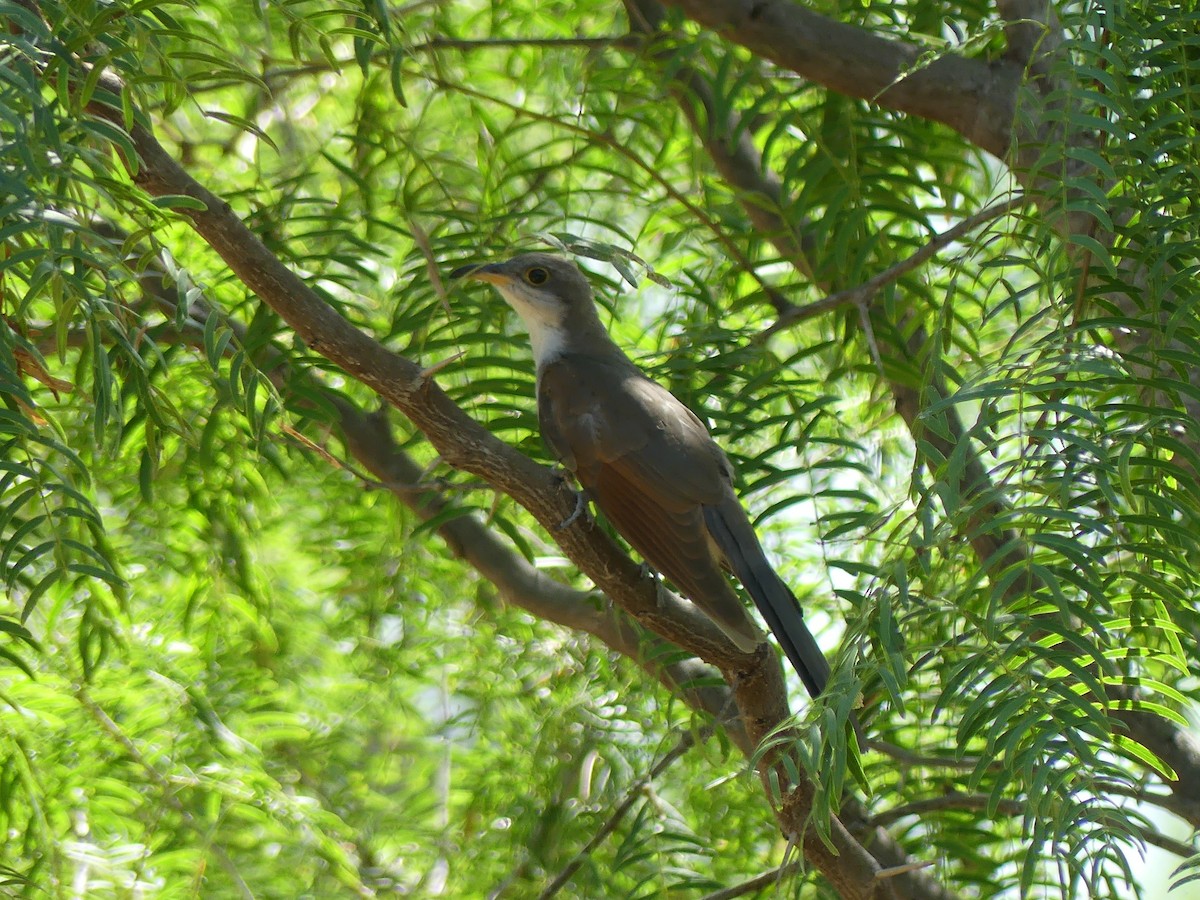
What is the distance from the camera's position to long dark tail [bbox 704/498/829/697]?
310cm

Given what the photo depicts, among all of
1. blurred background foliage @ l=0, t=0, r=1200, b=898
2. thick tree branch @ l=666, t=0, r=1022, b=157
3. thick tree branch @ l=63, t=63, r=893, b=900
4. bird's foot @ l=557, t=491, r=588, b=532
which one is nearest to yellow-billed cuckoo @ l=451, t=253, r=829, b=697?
blurred background foliage @ l=0, t=0, r=1200, b=898

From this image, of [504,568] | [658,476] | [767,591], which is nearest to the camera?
[767,591]

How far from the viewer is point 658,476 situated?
365cm

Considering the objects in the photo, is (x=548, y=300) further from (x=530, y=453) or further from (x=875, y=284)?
(x=875, y=284)

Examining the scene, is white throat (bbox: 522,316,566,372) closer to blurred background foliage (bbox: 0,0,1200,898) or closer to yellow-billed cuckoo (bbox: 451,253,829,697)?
yellow-billed cuckoo (bbox: 451,253,829,697)

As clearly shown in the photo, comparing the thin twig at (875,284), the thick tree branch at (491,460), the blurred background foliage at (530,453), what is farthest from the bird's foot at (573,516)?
the thin twig at (875,284)

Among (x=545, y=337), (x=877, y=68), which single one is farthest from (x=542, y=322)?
(x=877, y=68)

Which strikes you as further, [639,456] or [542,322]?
[542,322]

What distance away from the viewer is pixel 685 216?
400cm

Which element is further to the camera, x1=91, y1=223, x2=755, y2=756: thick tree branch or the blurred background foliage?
x1=91, y1=223, x2=755, y2=756: thick tree branch

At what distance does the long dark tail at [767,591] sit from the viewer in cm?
310

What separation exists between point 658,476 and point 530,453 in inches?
14.4

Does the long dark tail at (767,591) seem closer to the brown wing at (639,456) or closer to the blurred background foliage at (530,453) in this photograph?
the brown wing at (639,456)

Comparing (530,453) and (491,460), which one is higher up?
(530,453)
